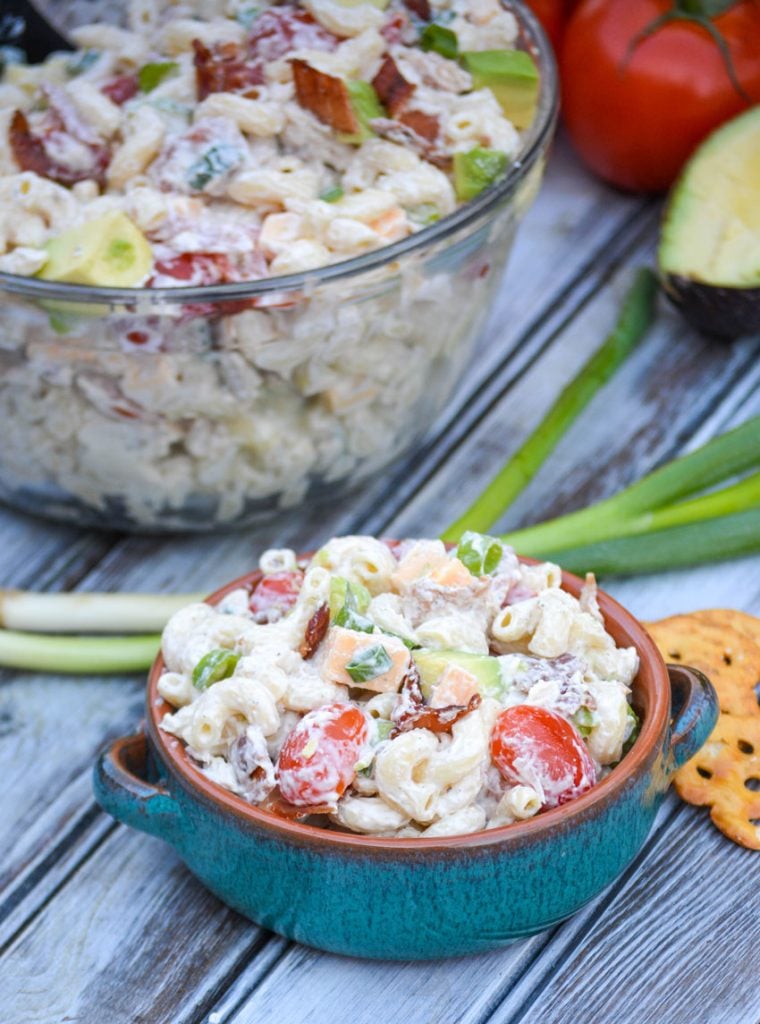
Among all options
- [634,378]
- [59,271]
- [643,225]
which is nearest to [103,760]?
[59,271]

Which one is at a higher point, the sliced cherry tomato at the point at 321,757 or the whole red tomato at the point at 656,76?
the whole red tomato at the point at 656,76

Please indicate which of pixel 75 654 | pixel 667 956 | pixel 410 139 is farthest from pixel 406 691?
pixel 410 139

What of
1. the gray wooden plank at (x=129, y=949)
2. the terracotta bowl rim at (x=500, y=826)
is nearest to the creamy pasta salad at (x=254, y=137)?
the terracotta bowl rim at (x=500, y=826)

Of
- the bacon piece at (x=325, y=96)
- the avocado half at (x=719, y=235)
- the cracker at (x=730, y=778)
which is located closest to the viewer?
the cracker at (x=730, y=778)

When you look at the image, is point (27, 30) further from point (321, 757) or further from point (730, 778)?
point (730, 778)

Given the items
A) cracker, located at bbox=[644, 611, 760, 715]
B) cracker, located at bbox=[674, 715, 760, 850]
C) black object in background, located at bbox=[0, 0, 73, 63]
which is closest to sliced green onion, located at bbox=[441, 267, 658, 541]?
cracker, located at bbox=[644, 611, 760, 715]

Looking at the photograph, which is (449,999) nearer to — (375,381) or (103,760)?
(103,760)

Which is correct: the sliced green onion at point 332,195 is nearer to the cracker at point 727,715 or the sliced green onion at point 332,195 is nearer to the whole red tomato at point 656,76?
the cracker at point 727,715

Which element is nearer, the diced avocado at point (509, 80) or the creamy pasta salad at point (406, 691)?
the creamy pasta salad at point (406, 691)
